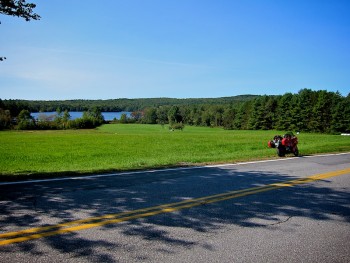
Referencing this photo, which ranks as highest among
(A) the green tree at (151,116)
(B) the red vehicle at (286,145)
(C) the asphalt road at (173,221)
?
(A) the green tree at (151,116)

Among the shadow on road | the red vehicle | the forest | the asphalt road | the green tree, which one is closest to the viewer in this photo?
the asphalt road

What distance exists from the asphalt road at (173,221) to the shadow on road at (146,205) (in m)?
0.02

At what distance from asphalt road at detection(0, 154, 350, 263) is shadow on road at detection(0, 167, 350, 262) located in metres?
0.02

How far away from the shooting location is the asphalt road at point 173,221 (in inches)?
139

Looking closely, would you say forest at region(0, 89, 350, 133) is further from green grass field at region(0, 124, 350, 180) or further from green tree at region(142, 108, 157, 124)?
green grass field at region(0, 124, 350, 180)

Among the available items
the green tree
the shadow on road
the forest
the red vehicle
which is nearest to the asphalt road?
the shadow on road

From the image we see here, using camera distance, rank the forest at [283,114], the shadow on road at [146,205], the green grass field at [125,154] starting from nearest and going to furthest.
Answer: the shadow on road at [146,205], the green grass field at [125,154], the forest at [283,114]

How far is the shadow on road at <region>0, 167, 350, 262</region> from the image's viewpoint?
3.72 m

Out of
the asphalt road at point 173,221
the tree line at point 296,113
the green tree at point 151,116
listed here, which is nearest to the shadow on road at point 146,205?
the asphalt road at point 173,221

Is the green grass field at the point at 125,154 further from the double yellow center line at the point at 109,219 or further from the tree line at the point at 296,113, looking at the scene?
the tree line at the point at 296,113

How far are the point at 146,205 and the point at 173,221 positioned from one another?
0.97m

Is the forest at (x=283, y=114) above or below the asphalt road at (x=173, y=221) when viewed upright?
above

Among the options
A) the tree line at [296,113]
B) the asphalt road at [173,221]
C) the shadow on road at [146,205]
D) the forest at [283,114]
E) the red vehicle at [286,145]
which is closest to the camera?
the asphalt road at [173,221]

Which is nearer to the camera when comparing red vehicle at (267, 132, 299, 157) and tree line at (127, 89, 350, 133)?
red vehicle at (267, 132, 299, 157)
